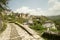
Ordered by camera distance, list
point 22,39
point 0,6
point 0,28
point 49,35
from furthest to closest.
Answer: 1. point 0,6
2. point 0,28
3. point 49,35
4. point 22,39

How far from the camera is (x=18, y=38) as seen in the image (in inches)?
535

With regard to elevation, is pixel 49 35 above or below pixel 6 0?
below

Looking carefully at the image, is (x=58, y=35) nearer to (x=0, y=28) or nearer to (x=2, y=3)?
(x=0, y=28)

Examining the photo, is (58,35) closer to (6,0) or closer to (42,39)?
(42,39)

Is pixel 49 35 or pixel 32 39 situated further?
pixel 49 35

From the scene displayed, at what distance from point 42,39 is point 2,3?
13.8 metres

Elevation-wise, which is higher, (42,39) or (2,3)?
(2,3)

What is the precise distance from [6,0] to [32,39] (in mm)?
15143

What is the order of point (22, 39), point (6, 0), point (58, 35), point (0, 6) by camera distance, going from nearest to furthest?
point (22, 39) < point (58, 35) < point (0, 6) < point (6, 0)

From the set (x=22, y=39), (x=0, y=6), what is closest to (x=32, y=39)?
(x=22, y=39)

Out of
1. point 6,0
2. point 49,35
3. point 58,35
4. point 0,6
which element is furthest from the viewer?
point 6,0

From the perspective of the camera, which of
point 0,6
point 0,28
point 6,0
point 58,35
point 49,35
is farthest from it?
point 6,0

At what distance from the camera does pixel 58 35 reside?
14.1 metres

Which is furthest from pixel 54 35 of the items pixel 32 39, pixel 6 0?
pixel 6 0
